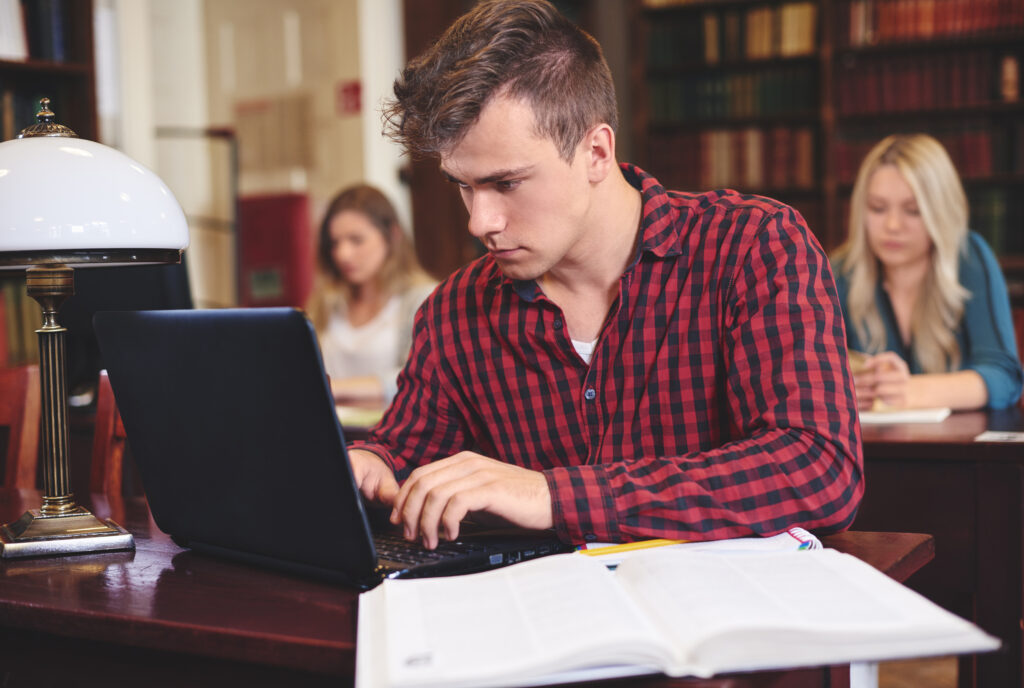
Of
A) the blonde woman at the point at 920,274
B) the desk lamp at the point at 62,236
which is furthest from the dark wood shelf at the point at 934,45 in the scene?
the desk lamp at the point at 62,236

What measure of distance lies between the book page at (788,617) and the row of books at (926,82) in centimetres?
375

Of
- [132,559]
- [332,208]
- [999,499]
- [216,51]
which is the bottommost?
[999,499]

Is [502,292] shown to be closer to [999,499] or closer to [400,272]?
[999,499]

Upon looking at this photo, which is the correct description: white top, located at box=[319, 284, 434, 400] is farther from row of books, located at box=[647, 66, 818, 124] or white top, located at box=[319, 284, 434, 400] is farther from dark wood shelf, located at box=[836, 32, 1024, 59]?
dark wood shelf, located at box=[836, 32, 1024, 59]

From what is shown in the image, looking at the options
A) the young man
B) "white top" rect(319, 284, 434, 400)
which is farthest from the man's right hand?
"white top" rect(319, 284, 434, 400)

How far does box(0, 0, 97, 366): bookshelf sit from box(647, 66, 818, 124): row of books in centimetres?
235

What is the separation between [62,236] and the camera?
3.26 ft

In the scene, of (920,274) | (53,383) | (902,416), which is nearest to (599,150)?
(53,383)

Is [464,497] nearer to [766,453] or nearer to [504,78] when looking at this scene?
[766,453]

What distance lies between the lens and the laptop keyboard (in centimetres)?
91

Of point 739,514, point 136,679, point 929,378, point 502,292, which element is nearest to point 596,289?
point 502,292

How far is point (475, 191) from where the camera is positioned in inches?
45.4

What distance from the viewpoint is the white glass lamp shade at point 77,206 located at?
99cm

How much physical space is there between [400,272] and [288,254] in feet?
6.27
